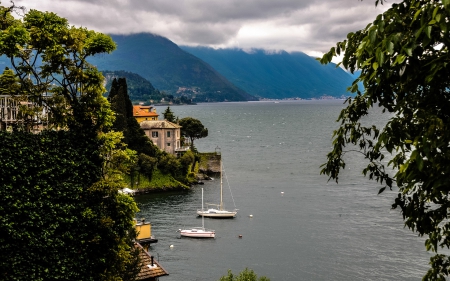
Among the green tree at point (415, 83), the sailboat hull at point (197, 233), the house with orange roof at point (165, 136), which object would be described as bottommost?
the sailboat hull at point (197, 233)

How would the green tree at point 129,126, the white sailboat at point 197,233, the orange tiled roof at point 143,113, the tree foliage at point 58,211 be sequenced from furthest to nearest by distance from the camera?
the orange tiled roof at point 143,113 → the green tree at point 129,126 → the white sailboat at point 197,233 → the tree foliage at point 58,211

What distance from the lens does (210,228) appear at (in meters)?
50.9

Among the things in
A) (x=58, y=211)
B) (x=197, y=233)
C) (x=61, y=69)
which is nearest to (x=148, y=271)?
(x=58, y=211)

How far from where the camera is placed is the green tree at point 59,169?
1371cm

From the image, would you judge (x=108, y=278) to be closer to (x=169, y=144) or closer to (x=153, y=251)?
(x=153, y=251)

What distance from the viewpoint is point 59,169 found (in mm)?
14445

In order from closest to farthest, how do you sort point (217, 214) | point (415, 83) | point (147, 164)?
point (415, 83) < point (217, 214) < point (147, 164)

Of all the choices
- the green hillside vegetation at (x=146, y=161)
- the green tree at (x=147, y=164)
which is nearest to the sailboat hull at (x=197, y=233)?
the green hillside vegetation at (x=146, y=161)

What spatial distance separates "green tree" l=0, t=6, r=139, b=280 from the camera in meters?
13.7

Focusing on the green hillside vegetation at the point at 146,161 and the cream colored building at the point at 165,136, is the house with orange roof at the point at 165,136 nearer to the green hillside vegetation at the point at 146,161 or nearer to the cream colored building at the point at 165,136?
the cream colored building at the point at 165,136

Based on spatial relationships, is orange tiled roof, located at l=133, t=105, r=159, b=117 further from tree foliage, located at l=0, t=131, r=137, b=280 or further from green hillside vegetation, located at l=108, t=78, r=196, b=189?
tree foliage, located at l=0, t=131, r=137, b=280

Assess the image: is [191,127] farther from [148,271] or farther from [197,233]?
[148,271]

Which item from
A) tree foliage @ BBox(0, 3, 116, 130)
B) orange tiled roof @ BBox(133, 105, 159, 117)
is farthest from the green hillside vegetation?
tree foliage @ BBox(0, 3, 116, 130)

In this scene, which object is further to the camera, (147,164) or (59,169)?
(147,164)
